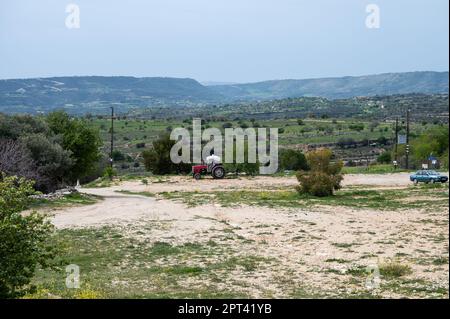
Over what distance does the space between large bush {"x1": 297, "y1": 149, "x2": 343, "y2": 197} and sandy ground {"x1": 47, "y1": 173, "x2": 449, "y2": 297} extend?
17.8 ft

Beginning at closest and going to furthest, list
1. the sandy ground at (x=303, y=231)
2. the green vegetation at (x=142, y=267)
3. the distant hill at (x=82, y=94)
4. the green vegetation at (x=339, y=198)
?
1. the green vegetation at (x=142, y=267)
2. the sandy ground at (x=303, y=231)
3. the green vegetation at (x=339, y=198)
4. the distant hill at (x=82, y=94)

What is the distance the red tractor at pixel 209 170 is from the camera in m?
40.8

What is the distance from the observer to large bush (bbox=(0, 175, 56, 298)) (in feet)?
29.3

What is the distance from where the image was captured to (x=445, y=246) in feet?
50.9

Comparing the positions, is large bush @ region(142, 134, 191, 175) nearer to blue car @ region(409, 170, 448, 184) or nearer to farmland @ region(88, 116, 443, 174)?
farmland @ region(88, 116, 443, 174)

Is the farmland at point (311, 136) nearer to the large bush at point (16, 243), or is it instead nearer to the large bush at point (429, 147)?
the large bush at point (429, 147)

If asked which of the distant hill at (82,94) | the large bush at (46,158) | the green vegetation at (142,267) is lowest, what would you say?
the green vegetation at (142,267)

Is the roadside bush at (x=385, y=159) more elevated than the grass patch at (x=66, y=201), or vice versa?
the grass patch at (x=66, y=201)

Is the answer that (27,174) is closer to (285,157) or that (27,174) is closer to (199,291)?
(199,291)

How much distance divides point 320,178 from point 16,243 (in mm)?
22335

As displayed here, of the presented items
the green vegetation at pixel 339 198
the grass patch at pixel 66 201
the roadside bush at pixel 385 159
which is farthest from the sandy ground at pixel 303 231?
the roadside bush at pixel 385 159

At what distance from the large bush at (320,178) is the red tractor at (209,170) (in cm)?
1081

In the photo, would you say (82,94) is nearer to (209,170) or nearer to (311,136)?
(311,136)

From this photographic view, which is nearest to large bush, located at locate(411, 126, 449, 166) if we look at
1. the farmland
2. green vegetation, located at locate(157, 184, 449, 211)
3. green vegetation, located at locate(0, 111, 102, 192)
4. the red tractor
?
the farmland
